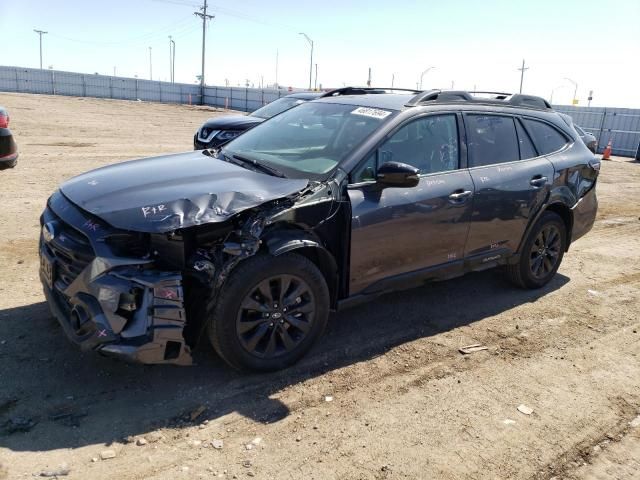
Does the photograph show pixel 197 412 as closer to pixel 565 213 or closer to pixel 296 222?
pixel 296 222

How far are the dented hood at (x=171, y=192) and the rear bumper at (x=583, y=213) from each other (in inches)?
135

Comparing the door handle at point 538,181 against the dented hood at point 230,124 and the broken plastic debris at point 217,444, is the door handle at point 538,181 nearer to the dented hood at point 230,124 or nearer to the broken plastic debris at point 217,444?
the broken plastic debris at point 217,444

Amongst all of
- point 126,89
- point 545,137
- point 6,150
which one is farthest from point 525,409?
point 126,89

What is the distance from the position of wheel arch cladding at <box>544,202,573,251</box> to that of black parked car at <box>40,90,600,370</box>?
0.09m

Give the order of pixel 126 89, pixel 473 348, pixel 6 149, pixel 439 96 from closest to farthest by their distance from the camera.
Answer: pixel 473 348 → pixel 439 96 → pixel 6 149 → pixel 126 89

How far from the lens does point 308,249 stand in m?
3.76

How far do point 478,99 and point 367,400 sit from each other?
3.04 metres

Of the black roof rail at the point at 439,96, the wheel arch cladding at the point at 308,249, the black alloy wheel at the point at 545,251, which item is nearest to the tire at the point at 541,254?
the black alloy wheel at the point at 545,251

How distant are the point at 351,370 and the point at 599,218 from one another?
7256 millimetres

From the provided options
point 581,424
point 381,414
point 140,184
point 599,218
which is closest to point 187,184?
point 140,184

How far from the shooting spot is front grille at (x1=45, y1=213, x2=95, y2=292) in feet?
10.5

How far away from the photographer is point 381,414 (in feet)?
11.0

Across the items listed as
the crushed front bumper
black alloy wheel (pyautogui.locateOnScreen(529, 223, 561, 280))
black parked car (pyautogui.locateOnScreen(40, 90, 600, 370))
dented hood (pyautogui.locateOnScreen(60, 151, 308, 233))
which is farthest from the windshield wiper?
black alloy wheel (pyautogui.locateOnScreen(529, 223, 561, 280))

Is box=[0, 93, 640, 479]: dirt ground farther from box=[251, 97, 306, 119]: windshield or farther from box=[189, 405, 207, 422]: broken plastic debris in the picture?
box=[251, 97, 306, 119]: windshield
